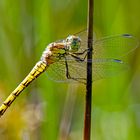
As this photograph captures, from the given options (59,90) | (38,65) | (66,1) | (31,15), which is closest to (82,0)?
(66,1)

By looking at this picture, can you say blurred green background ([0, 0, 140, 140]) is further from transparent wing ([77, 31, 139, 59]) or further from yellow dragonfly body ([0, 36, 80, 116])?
transparent wing ([77, 31, 139, 59])

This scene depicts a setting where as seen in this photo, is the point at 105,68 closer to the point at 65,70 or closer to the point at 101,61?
the point at 101,61

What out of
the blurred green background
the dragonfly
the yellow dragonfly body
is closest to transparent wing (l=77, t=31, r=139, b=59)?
the dragonfly

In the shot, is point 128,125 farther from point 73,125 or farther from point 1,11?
point 1,11

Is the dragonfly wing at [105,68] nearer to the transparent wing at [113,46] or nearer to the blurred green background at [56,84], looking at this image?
the transparent wing at [113,46]

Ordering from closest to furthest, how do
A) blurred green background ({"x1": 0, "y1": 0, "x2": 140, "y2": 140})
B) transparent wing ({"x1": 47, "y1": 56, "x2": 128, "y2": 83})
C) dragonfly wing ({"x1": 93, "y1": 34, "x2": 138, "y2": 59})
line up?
transparent wing ({"x1": 47, "y1": 56, "x2": 128, "y2": 83}) → dragonfly wing ({"x1": 93, "y1": 34, "x2": 138, "y2": 59}) → blurred green background ({"x1": 0, "y1": 0, "x2": 140, "y2": 140})

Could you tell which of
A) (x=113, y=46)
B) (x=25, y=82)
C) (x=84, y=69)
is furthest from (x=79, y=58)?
(x=25, y=82)
